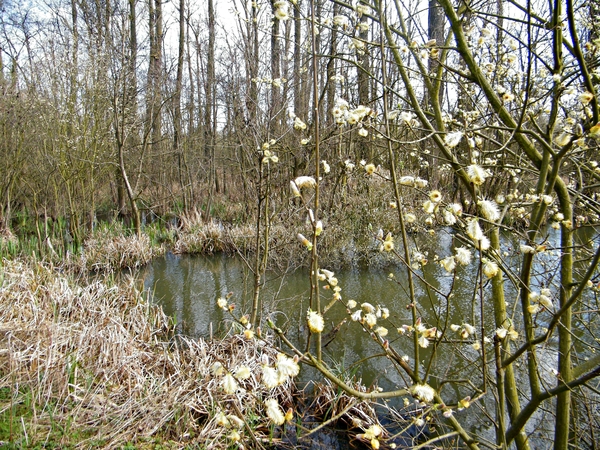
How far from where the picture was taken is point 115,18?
7371 mm

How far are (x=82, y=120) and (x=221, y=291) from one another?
393cm

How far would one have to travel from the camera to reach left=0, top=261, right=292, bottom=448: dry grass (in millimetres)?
2557

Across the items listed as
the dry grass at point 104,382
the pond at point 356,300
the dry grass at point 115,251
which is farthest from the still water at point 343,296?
the dry grass at point 104,382

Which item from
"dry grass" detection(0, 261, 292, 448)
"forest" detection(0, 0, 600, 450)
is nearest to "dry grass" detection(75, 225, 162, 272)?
"forest" detection(0, 0, 600, 450)

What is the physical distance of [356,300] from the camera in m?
5.63

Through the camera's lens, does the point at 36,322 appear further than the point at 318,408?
Yes

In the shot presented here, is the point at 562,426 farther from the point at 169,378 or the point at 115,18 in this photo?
the point at 115,18

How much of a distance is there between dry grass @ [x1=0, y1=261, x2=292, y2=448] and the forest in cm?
2

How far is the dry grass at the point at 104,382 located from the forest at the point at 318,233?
0.02m

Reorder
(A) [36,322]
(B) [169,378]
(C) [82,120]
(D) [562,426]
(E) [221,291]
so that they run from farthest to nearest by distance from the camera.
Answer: (C) [82,120], (E) [221,291], (A) [36,322], (B) [169,378], (D) [562,426]

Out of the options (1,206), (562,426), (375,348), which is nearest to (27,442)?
(562,426)

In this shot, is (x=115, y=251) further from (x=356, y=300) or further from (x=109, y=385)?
(x=109, y=385)

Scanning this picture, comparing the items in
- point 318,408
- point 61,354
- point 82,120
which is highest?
point 82,120

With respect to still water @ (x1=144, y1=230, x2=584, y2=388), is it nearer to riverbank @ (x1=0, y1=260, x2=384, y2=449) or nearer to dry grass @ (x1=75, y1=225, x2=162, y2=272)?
dry grass @ (x1=75, y1=225, x2=162, y2=272)
